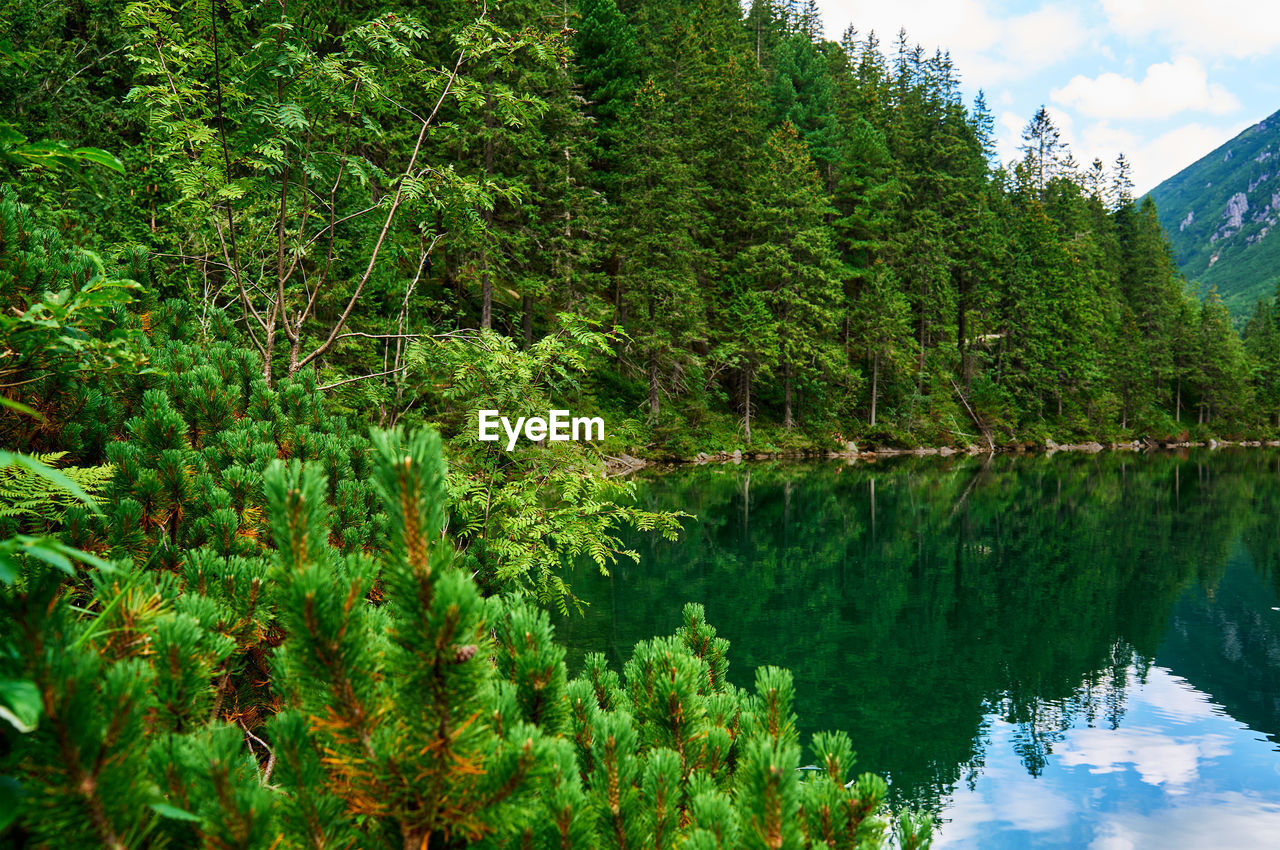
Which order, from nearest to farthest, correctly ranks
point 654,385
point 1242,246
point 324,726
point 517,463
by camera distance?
point 324,726
point 517,463
point 654,385
point 1242,246

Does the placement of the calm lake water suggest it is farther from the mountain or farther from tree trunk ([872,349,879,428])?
the mountain

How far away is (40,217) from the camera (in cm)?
407

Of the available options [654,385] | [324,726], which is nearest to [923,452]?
[654,385]

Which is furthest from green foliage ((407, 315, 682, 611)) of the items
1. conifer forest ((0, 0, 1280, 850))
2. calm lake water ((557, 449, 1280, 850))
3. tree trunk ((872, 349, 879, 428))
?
tree trunk ((872, 349, 879, 428))

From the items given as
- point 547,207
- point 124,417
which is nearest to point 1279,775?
point 124,417

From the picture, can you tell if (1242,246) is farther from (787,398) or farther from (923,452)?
(787,398)

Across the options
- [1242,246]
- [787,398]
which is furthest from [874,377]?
[1242,246]

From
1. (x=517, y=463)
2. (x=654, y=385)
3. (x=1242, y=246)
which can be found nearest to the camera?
(x=517, y=463)

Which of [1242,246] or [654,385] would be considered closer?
[654,385]

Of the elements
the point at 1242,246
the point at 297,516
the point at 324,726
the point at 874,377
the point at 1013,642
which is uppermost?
the point at 1242,246

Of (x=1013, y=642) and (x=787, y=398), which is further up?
(x=787, y=398)

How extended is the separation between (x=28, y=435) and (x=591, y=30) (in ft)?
101

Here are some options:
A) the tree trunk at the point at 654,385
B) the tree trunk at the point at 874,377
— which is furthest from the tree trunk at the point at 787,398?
the tree trunk at the point at 654,385

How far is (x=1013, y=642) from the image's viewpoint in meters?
9.20
